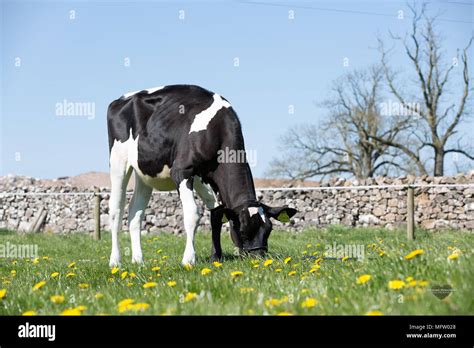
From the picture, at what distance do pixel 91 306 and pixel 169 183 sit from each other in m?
3.95

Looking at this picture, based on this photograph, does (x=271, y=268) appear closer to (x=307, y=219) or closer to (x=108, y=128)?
(x=108, y=128)

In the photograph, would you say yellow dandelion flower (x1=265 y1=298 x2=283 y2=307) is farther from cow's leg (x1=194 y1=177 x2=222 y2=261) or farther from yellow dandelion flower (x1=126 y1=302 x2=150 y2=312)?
cow's leg (x1=194 y1=177 x2=222 y2=261)

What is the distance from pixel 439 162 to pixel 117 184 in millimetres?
25279

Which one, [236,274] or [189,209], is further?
[189,209]

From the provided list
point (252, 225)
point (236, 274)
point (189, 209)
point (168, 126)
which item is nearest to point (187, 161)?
point (189, 209)

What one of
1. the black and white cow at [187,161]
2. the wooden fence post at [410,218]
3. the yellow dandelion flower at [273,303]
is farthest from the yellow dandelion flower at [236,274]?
the wooden fence post at [410,218]

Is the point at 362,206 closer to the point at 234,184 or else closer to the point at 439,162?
the point at 234,184

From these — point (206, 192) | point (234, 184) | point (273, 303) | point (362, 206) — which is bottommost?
point (362, 206)

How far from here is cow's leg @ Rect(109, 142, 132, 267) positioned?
7965mm

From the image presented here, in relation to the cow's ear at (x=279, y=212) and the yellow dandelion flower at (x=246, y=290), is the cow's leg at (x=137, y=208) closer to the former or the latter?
the cow's ear at (x=279, y=212)

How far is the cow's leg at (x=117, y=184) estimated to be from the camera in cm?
796

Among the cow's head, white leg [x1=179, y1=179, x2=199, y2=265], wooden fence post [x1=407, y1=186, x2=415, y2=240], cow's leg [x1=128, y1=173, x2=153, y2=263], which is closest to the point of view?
the cow's head

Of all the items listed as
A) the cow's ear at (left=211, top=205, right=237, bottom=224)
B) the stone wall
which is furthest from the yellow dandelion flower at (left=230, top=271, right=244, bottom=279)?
the stone wall

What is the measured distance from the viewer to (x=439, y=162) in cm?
3031
